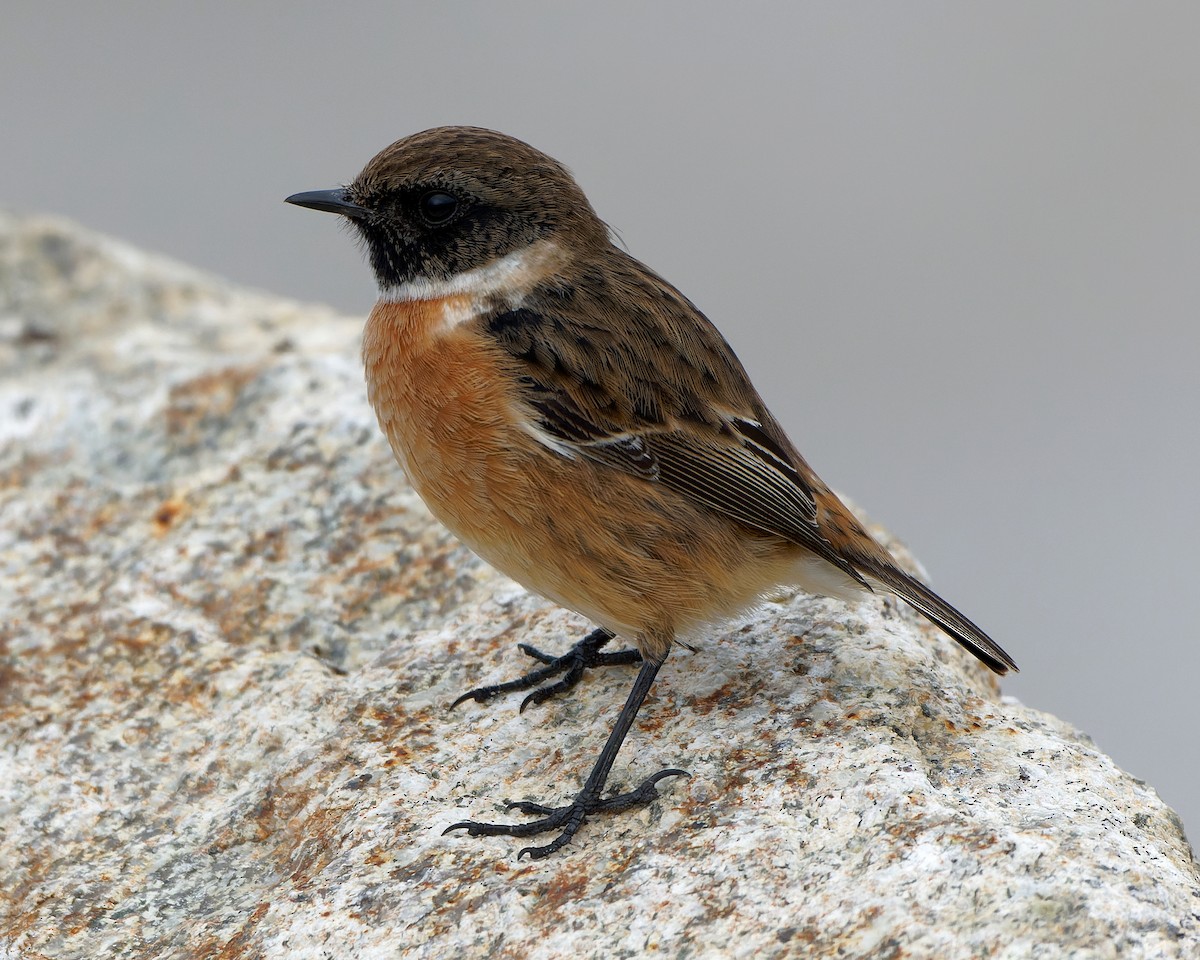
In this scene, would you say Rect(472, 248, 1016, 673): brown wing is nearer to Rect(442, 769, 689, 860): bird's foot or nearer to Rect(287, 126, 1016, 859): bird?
Rect(287, 126, 1016, 859): bird

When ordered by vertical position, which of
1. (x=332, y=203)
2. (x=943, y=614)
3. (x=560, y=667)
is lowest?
(x=560, y=667)

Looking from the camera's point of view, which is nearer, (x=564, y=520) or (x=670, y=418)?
(x=564, y=520)

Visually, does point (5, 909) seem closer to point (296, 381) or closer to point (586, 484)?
point (586, 484)

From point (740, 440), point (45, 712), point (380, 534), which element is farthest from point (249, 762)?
point (740, 440)

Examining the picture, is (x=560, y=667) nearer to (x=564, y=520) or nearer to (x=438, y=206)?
(x=564, y=520)

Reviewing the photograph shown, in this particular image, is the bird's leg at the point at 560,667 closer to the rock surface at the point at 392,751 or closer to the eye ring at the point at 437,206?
the rock surface at the point at 392,751

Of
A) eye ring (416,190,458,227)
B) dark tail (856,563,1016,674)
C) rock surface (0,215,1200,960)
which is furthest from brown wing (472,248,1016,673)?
eye ring (416,190,458,227)

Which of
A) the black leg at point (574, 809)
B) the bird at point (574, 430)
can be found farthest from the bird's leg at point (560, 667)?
the black leg at point (574, 809)

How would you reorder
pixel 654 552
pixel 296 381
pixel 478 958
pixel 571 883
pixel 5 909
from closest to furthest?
1. pixel 478 958
2. pixel 571 883
3. pixel 5 909
4. pixel 654 552
5. pixel 296 381

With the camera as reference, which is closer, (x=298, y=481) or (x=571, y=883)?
(x=571, y=883)

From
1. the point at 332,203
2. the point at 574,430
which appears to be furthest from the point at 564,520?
the point at 332,203
